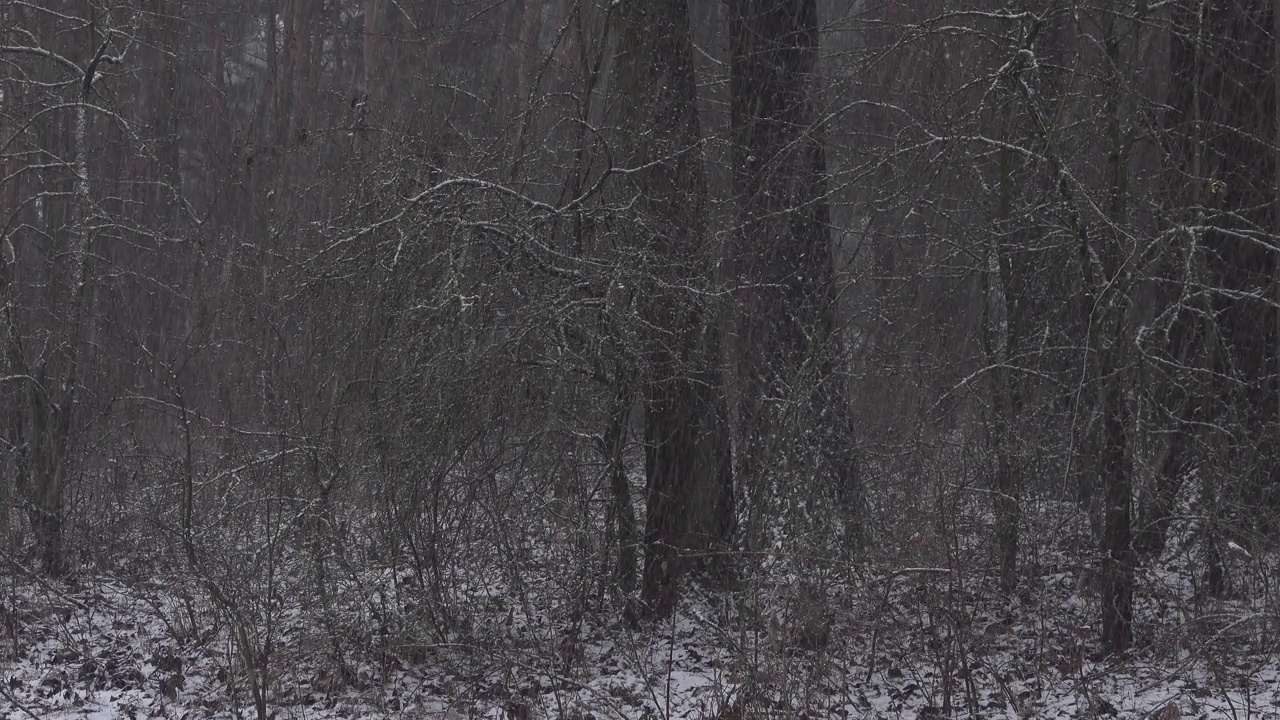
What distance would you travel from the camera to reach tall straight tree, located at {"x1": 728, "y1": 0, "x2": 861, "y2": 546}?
803 centimetres

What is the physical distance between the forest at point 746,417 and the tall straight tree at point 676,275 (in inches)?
1.2

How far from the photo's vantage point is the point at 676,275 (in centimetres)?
792

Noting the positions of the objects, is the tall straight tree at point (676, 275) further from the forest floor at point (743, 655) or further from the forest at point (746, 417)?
the forest floor at point (743, 655)

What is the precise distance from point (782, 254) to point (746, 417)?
1275 millimetres

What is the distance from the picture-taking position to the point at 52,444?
404 inches

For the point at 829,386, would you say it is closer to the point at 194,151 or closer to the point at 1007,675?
the point at 1007,675

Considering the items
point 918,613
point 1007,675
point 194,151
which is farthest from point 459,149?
point 194,151

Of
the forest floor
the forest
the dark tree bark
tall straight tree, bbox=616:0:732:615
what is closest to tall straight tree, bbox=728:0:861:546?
the forest

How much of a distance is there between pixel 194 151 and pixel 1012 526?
59.1 ft

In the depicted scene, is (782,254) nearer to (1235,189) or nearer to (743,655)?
(1235,189)

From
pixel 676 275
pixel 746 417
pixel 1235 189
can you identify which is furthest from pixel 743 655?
pixel 1235 189

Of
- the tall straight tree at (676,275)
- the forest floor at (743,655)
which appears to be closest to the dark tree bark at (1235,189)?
the forest floor at (743,655)

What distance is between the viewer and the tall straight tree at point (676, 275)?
8.07 metres

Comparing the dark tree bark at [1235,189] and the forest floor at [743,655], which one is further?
the dark tree bark at [1235,189]
